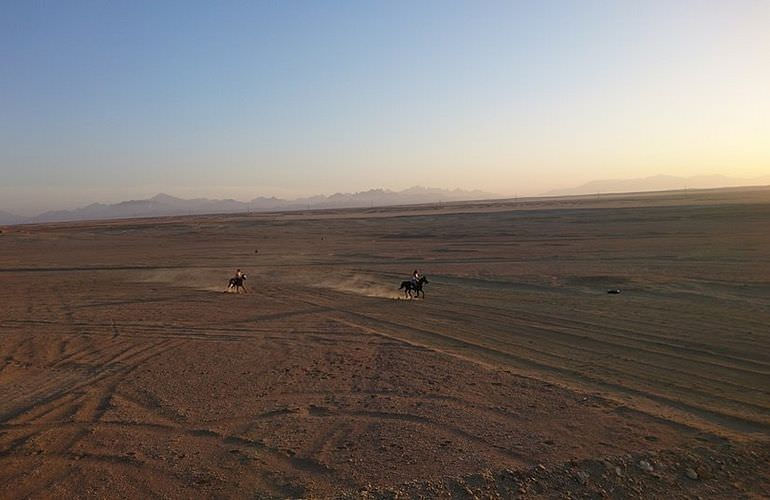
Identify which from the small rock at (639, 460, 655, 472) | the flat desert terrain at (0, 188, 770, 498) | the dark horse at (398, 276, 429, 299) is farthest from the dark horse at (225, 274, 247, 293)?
the small rock at (639, 460, 655, 472)

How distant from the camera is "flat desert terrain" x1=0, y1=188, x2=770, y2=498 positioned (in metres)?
7.20

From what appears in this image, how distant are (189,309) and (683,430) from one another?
55.6ft

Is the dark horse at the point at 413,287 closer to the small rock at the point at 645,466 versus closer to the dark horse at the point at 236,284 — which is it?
the dark horse at the point at 236,284

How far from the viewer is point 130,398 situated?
10.5 m

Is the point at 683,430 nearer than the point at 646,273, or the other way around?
the point at 683,430

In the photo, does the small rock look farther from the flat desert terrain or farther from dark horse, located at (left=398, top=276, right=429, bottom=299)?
dark horse, located at (left=398, top=276, right=429, bottom=299)

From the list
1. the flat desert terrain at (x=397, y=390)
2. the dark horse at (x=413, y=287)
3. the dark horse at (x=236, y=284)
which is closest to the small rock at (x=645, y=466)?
the flat desert terrain at (x=397, y=390)

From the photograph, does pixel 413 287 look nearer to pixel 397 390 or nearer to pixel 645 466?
pixel 397 390

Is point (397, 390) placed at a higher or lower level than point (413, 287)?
lower

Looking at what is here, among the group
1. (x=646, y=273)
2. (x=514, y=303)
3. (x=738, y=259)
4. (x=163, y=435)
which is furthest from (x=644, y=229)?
(x=163, y=435)

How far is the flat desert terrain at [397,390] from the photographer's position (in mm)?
7195

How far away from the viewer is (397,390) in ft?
34.6

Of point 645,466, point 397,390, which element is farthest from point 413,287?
point 645,466

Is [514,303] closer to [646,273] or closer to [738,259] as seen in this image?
[646,273]
